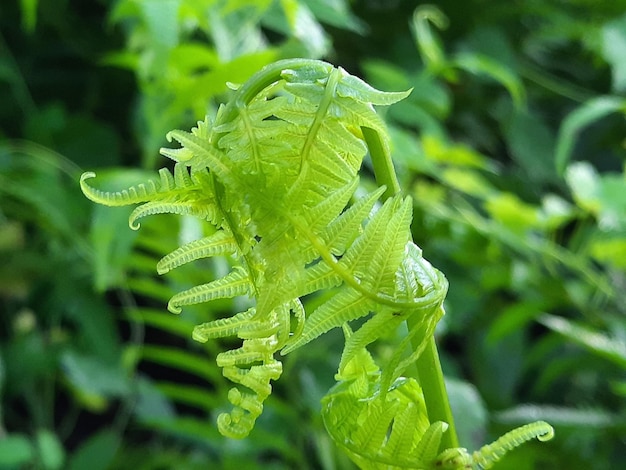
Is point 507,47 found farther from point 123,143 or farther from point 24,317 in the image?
point 24,317

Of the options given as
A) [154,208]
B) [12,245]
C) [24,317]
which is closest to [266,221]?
[154,208]

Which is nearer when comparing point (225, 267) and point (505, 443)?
point (505, 443)

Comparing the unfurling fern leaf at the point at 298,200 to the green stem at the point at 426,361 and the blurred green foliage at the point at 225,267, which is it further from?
the blurred green foliage at the point at 225,267

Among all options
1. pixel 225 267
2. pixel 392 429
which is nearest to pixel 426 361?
pixel 392 429

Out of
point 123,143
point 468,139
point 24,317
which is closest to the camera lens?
point 24,317

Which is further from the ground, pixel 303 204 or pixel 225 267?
pixel 303 204

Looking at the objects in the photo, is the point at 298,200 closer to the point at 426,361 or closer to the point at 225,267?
the point at 426,361
